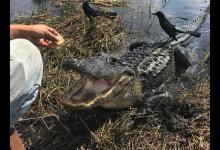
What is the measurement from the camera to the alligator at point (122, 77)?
10.5 ft

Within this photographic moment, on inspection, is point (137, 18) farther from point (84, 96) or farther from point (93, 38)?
point (84, 96)

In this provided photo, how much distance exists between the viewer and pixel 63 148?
312 centimetres

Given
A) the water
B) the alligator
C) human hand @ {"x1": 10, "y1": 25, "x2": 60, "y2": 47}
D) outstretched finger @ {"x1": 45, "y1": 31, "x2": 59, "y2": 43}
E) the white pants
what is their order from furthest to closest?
the water, the alligator, outstretched finger @ {"x1": 45, "y1": 31, "x2": 59, "y2": 43}, human hand @ {"x1": 10, "y1": 25, "x2": 60, "y2": 47}, the white pants

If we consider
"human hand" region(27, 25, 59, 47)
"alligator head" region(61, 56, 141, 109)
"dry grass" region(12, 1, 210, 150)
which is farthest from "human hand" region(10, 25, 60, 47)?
"dry grass" region(12, 1, 210, 150)

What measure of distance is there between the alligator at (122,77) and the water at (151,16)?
0.49 metres

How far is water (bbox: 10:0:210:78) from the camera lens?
5316 mm

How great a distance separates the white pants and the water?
8.79ft

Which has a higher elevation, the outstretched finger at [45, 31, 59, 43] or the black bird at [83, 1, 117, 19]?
the black bird at [83, 1, 117, 19]

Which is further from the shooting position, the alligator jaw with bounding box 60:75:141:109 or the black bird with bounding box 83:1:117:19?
the black bird with bounding box 83:1:117:19

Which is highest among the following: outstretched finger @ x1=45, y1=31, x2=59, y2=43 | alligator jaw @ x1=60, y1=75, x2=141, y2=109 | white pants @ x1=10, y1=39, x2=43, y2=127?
outstretched finger @ x1=45, y1=31, x2=59, y2=43

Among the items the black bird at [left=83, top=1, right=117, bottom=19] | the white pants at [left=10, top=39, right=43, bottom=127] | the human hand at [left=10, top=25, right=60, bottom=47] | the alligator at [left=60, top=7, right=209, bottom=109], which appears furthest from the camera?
the black bird at [left=83, top=1, right=117, bottom=19]

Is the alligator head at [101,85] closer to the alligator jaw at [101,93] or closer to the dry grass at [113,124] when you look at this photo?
the alligator jaw at [101,93]

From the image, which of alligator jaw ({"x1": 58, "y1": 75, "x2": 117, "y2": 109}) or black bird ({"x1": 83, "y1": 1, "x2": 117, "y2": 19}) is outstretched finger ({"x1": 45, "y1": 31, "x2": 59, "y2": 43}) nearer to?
alligator jaw ({"x1": 58, "y1": 75, "x2": 117, "y2": 109})

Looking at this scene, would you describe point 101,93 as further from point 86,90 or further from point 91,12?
point 91,12
